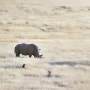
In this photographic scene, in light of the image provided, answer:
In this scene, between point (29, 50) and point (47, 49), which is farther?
point (47, 49)

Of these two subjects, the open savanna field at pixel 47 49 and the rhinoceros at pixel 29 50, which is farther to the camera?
the rhinoceros at pixel 29 50

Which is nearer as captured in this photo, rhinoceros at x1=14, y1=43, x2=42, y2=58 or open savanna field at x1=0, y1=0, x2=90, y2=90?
open savanna field at x1=0, y1=0, x2=90, y2=90

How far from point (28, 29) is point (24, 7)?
2457 centimetres

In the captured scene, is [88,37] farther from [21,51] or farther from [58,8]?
[58,8]

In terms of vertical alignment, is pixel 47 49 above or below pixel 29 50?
below

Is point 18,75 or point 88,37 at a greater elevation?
point 18,75

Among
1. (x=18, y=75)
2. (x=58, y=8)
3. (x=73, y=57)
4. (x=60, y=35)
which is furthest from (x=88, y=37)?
(x=58, y=8)

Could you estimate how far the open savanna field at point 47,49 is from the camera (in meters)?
17.4

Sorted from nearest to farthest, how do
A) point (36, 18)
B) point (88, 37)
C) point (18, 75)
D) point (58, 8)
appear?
point (18, 75) → point (88, 37) → point (36, 18) → point (58, 8)

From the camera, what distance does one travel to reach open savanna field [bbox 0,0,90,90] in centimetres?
1740

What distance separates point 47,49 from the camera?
100 ft

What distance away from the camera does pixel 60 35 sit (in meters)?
43.4

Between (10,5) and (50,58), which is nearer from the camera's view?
(50,58)

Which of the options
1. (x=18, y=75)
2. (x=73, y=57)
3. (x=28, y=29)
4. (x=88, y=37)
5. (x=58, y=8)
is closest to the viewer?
(x=18, y=75)
